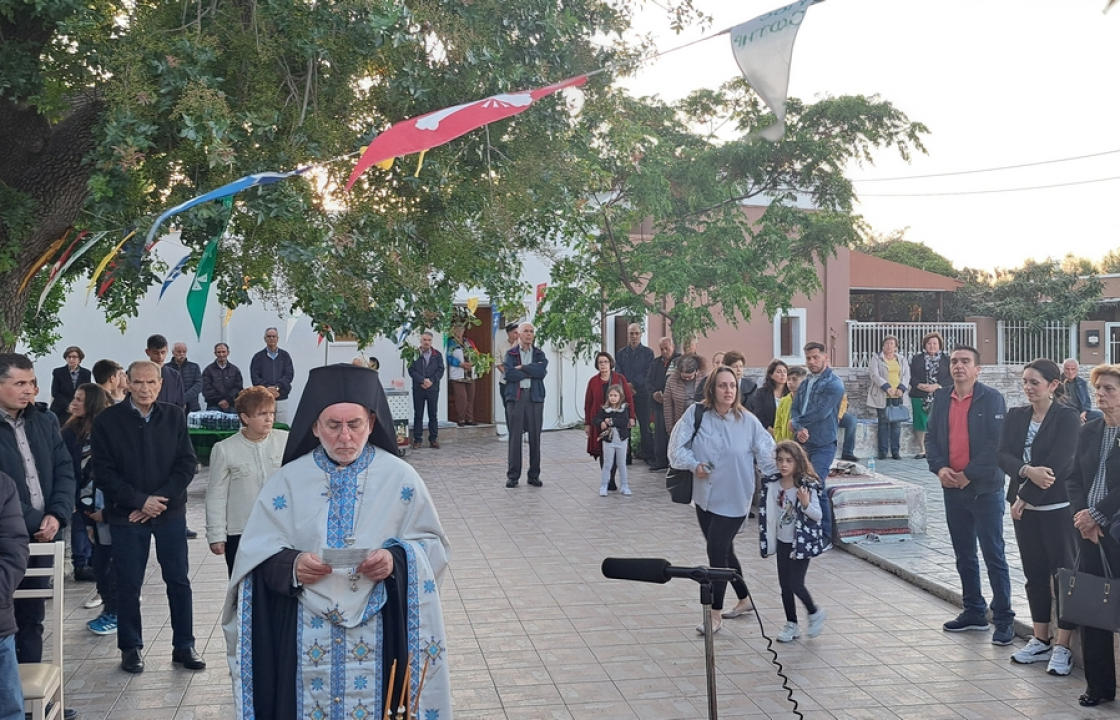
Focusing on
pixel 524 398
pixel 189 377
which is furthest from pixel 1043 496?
pixel 189 377

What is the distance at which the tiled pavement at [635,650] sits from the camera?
230 inches

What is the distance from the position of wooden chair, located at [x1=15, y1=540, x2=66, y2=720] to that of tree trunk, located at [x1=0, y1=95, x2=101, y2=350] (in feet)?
9.90

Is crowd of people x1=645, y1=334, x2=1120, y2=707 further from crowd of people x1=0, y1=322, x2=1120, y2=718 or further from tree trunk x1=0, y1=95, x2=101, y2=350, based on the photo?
tree trunk x1=0, y1=95, x2=101, y2=350

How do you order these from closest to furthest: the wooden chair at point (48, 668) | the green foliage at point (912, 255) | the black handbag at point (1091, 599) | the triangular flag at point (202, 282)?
the wooden chair at point (48, 668)
the black handbag at point (1091, 599)
the triangular flag at point (202, 282)
the green foliage at point (912, 255)

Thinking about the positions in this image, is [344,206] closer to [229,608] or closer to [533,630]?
[533,630]

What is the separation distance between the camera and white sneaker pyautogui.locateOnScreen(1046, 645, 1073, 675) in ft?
20.5

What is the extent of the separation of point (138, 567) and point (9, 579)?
243 centimetres

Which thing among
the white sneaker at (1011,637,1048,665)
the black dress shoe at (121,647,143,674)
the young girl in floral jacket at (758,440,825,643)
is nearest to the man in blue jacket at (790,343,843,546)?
the young girl in floral jacket at (758,440,825,643)

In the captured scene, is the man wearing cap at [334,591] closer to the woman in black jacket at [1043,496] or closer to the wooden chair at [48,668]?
the wooden chair at [48,668]

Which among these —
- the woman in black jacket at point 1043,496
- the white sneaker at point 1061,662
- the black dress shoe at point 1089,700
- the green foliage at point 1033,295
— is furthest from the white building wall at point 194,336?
the green foliage at point 1033,295

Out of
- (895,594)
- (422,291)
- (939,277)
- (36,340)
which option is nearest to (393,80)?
(422,291)

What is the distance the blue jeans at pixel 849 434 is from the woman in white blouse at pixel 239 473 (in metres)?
11.2

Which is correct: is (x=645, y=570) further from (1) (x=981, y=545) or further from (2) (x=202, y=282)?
(2) (x=202, y=282)

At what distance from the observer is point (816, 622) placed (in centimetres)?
710
